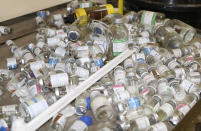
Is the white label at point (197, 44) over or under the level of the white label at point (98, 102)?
over

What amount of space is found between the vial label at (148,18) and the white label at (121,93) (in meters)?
0.68

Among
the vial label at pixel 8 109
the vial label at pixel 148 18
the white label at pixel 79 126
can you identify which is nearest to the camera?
the white label at pixel 79 126

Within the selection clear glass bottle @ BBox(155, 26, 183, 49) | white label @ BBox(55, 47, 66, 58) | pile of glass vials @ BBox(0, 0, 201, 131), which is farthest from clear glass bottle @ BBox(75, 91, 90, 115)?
clear glass bottle @ BBox(155, 26, 183, 49)

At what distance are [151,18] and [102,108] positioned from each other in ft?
2.81

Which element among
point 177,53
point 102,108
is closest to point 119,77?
point 102,108

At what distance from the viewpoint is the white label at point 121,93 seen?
90 cm

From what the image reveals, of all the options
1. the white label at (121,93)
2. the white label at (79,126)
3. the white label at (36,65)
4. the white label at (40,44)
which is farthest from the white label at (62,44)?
the white label at (79,126)

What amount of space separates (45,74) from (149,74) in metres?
0.53

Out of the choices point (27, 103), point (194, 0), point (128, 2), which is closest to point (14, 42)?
point (27, 103)

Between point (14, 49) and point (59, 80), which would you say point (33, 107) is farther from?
point (14, 49)

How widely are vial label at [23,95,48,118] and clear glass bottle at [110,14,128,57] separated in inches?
20.3

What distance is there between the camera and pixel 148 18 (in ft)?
4.76

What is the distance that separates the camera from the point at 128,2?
1.76m

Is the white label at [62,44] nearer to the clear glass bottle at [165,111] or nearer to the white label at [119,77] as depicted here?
the white label at [119,77]
